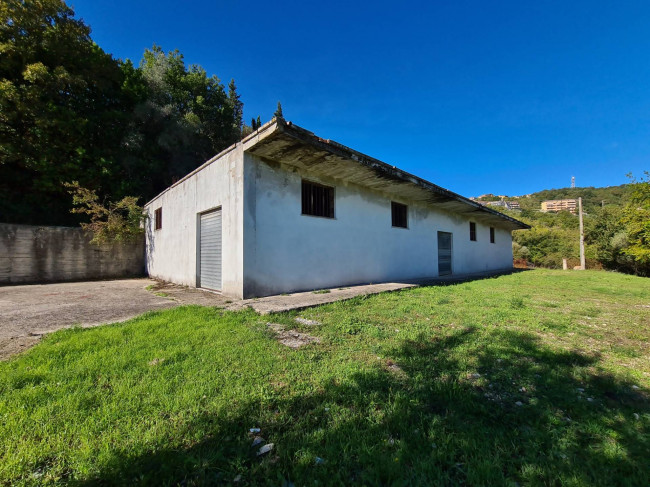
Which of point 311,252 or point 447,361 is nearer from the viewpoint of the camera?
point 447,361

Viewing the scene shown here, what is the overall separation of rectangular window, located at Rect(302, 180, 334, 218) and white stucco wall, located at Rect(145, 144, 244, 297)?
5.79 ft

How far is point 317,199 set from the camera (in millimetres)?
7148

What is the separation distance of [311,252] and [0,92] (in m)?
13.1

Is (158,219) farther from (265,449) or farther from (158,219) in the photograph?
(265,449)

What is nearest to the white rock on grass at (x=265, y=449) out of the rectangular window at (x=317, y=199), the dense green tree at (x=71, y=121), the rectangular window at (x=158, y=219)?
the rectangular window at (x=317, y=199)

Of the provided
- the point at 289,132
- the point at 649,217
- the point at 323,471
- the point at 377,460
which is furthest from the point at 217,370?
the point at 649,217

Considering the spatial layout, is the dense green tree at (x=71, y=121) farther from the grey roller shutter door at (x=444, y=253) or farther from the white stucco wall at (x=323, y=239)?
the grey roller shutter door at (x=444, y=253)

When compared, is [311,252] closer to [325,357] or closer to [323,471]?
[325,357]

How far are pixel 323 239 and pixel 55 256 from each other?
980cm

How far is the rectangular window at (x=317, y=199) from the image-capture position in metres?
6.86

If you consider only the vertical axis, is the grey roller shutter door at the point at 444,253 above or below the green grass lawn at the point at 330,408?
above

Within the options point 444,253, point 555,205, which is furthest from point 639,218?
point 555,205

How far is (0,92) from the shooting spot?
952cm

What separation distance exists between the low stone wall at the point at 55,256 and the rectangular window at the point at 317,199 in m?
8.86
